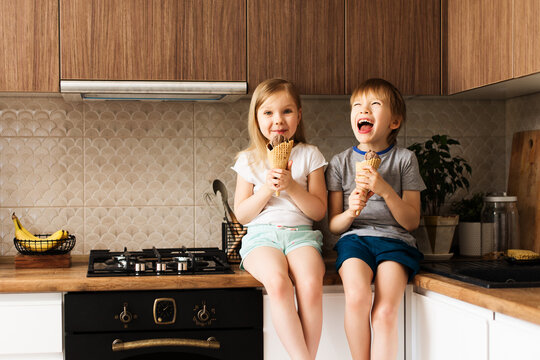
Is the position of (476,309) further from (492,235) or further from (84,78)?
(84,78)

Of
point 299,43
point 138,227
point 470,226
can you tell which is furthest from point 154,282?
point 470,226

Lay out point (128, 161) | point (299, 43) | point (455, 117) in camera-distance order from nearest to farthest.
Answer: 1. point (299, 43)
2. point (128, 161)
3. point (455, 117)

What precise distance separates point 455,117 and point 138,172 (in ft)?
4.19

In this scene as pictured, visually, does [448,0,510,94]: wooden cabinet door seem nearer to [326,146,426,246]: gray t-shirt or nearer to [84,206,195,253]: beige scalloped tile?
[326,146,426,246]: gray t-shirt

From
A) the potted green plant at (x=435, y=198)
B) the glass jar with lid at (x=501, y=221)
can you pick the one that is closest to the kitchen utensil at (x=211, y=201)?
the potted green plant at (x=435, y=198)

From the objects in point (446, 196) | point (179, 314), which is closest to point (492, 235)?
point (446, 196)

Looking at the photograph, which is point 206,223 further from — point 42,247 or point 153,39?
point 153,39

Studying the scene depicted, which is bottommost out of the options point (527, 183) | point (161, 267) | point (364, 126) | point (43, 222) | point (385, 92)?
point (161, 267)

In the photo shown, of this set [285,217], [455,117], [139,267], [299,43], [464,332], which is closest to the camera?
[464,332]

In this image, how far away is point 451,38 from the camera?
81.9 inches

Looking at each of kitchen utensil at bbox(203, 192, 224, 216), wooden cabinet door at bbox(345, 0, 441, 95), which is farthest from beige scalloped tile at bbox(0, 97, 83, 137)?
wooden cabinet door at bbox(345, 0, 441, 95)

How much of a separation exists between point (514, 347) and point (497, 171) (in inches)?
48.8

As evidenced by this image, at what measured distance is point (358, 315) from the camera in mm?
1633

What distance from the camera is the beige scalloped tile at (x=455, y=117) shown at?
241 cm
